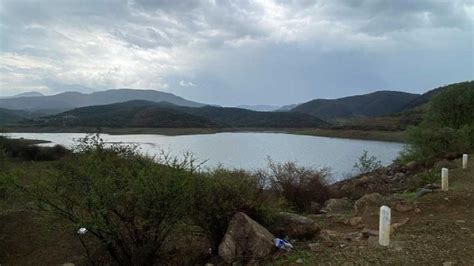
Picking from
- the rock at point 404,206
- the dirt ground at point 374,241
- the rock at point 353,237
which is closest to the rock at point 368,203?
the rock at point 404,206

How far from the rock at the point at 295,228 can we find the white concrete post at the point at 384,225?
1519mm

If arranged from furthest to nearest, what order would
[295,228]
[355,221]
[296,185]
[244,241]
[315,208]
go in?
[296,185] → [315,208] → [355,221] → [295,228] → [244,241]

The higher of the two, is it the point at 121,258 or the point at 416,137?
the point at 416,137

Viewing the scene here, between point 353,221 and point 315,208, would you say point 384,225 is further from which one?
point 315,208

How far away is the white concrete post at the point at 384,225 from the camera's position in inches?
282

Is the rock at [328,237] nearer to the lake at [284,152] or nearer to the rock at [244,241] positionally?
the rock at [244,241]

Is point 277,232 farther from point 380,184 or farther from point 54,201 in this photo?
point 380,184

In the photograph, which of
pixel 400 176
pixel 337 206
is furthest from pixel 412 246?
pixel 400 176

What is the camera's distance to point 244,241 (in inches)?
303

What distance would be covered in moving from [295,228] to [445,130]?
20696 mm

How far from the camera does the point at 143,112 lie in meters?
154

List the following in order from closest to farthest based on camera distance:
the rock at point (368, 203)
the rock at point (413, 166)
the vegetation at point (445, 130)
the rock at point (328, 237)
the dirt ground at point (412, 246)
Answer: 1. the dirt ground at point (412, 246)
2. the rock at point (328, 237)
3. the rock at point (368, 203)
4. the rock at point (413, 166)
5. the vegetation at point (445, 130)

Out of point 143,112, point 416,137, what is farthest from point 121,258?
point 143,112

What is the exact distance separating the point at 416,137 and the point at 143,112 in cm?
13542
